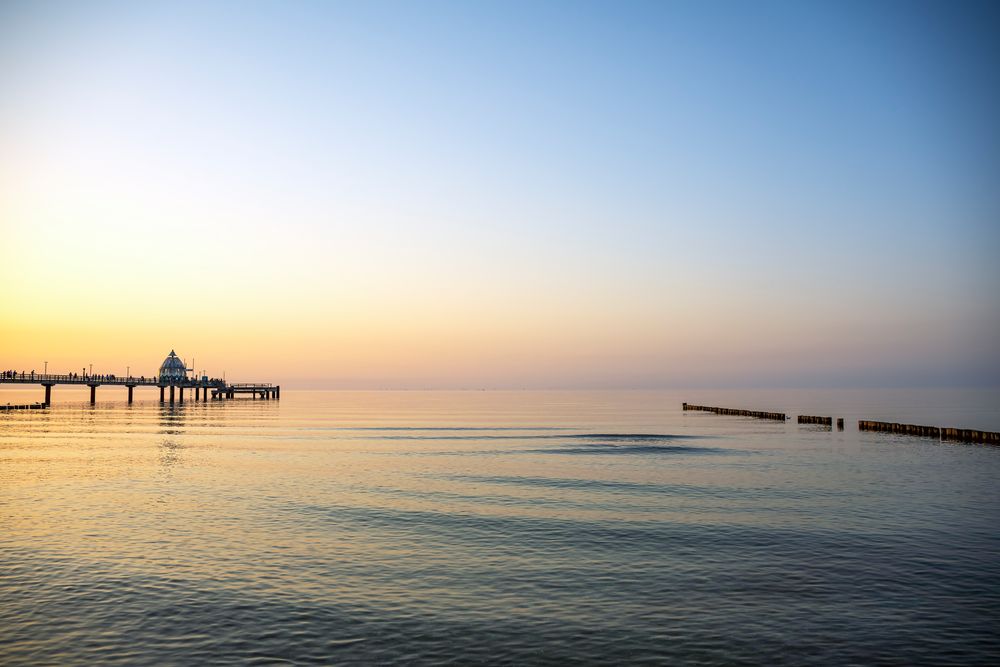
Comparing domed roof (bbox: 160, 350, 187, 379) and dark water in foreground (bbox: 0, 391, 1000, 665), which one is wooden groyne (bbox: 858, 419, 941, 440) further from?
domed roof (bbox: 160, 350, 187, 379)

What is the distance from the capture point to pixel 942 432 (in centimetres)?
7862

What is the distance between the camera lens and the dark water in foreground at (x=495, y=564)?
16.6 metres

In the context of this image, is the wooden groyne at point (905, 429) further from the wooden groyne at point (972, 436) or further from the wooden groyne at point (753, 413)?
the wooden groyne at point (753, 413)

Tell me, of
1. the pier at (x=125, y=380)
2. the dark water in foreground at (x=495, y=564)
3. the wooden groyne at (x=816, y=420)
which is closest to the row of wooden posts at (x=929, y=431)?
the wooden groyne at (x=816, y=420)

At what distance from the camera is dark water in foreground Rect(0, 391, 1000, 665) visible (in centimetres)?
1659

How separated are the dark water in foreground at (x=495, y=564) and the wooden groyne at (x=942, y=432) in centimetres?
2648

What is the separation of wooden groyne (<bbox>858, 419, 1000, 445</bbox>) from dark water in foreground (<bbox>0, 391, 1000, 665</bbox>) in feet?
86.9

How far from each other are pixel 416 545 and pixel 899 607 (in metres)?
15.4

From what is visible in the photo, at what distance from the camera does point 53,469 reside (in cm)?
4716

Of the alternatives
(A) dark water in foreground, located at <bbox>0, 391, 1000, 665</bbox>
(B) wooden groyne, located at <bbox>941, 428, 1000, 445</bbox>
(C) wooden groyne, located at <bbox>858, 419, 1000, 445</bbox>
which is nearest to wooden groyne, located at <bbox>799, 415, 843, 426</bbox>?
(C) wooden groyne, located at <bbox>858, 419, 1000, 445</bbox>

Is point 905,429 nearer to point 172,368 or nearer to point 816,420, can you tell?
point 816,420

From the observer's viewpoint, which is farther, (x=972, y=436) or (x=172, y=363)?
(x=172, y=363)

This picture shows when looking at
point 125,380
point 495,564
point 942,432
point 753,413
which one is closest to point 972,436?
point 942,432

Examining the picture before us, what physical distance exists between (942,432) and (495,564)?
73.1m
